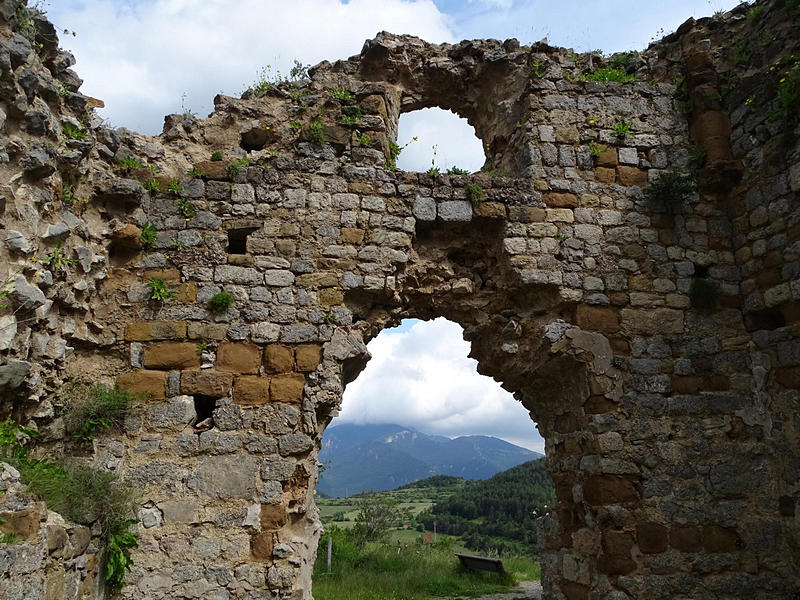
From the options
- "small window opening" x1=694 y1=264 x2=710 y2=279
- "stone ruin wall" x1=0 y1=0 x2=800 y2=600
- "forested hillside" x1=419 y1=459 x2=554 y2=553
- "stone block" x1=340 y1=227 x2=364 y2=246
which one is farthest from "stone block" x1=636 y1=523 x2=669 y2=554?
"forested hillside" x1=419 y1=459 x2=554 y2=553

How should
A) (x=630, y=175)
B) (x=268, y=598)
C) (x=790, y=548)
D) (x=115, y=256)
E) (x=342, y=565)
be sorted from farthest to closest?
(x=342, y=565)
(x=630, y=175)
(x=115, y=256)
(x=790, y=548)
(x=268, y=598)

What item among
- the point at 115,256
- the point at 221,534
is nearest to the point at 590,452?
the point at 221,534

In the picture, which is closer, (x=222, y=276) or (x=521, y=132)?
(x=222, y=276)

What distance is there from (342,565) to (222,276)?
8209mm

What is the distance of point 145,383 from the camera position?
5.28 m

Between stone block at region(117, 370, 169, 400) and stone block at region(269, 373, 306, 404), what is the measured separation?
97 centimetres

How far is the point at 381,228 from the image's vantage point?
594 cm

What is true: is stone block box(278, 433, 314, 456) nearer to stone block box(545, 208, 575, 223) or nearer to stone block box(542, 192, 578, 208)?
stone block box(545, 208, 575, 223)

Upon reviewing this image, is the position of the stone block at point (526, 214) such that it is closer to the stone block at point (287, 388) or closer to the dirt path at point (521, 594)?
the stone block at point (287, 388)

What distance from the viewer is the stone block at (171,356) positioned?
5.33m

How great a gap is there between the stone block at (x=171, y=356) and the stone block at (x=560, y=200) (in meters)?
3.92

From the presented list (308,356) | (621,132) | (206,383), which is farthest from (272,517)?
(621,132)

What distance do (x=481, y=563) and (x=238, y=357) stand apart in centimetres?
850

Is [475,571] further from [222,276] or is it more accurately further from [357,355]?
[222,276]
